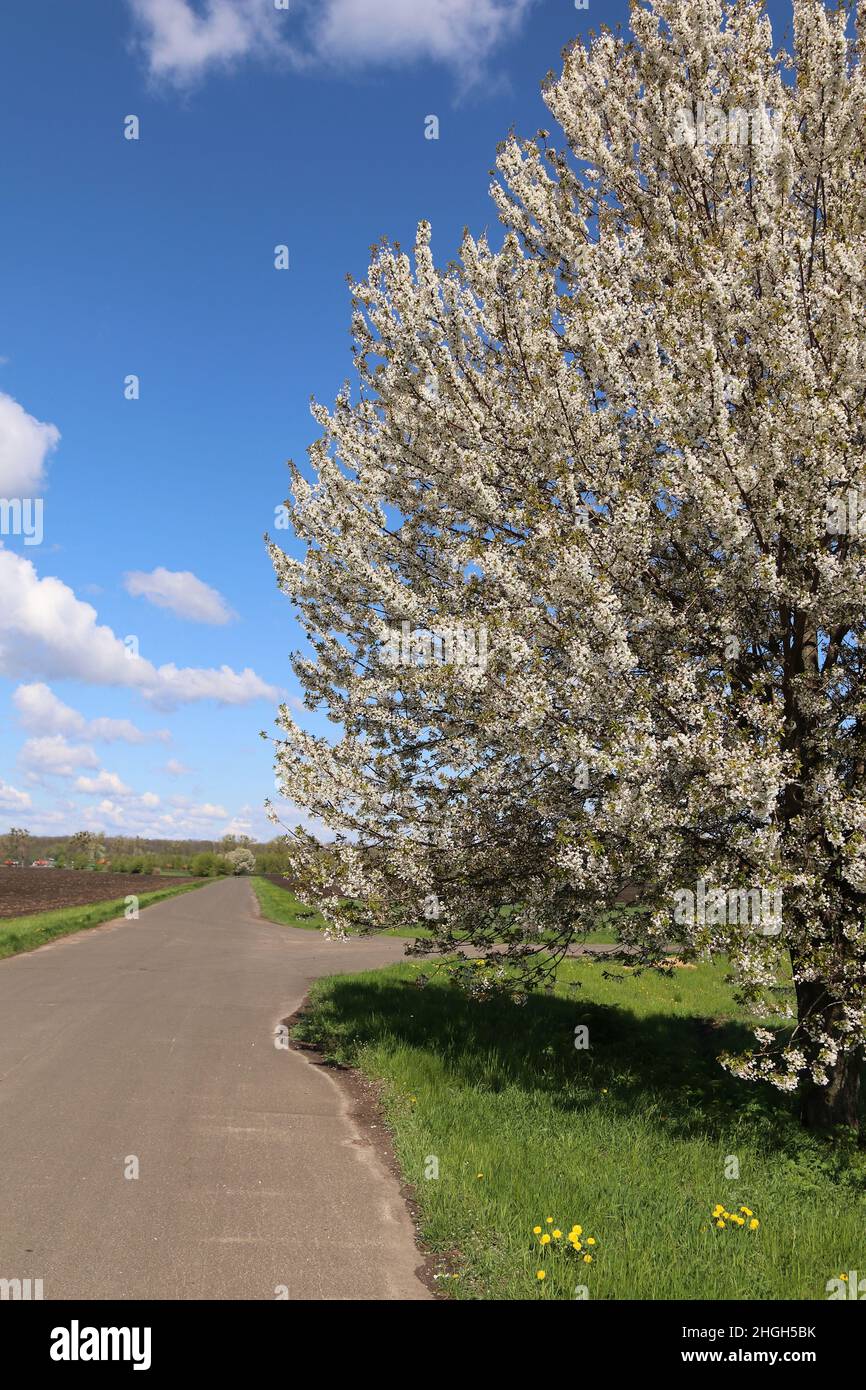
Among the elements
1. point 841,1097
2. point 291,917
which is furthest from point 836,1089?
point 291,917

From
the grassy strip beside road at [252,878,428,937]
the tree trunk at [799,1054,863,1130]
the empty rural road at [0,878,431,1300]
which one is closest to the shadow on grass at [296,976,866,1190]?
the tree trunk at [799,1054,863,1130]

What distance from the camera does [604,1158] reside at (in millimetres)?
7508

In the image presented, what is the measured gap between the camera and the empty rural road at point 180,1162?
5.39m

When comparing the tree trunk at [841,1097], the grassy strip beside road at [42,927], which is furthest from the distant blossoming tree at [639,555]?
the grassy strip beside road at [42,927]

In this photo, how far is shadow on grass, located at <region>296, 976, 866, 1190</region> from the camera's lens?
8711 mm

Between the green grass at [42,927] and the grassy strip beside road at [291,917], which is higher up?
the green grass at [42,927]

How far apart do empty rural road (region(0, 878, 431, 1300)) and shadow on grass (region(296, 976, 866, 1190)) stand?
149cm

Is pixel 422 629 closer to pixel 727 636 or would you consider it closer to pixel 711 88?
pixel 727 636

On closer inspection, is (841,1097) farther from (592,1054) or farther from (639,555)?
(639,555)

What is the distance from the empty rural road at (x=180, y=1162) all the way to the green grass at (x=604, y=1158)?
0.60 meters

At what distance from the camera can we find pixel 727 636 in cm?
829

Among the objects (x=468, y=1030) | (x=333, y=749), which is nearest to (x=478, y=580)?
(x=333, y=749)

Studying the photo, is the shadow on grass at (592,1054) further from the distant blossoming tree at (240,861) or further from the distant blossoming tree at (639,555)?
the distant blossoming tree at (240,861)

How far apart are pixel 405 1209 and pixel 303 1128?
248cm
